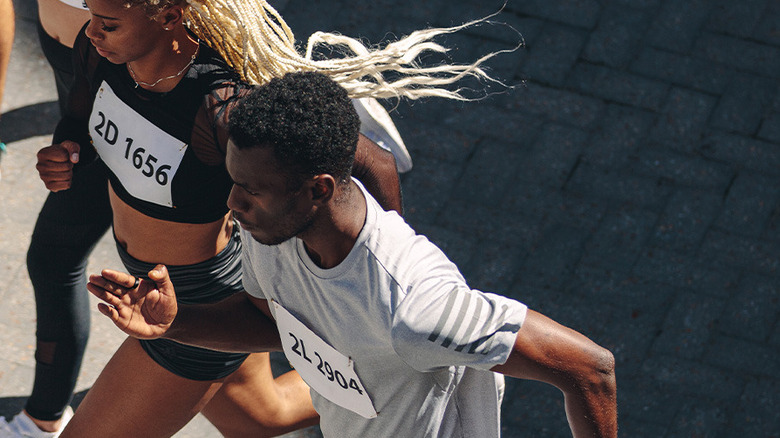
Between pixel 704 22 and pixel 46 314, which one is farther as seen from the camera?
pixel 704 22

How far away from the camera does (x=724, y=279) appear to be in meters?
3.80

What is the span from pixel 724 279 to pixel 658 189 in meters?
0.49

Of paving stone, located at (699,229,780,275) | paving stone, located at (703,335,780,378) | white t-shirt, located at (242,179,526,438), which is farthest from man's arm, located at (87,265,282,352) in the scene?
paving stone, located at (699,229,780,275)

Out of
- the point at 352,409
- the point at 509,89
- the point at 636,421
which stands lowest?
the point at 636,421

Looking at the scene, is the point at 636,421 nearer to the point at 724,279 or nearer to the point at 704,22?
the point at 724,279

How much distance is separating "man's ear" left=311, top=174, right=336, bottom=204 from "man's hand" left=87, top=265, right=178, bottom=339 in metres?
0.43

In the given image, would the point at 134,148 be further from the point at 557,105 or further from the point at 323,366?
the point at 557,105

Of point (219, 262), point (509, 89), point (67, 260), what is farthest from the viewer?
point (509, 89)

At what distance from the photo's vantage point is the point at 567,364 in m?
1.81

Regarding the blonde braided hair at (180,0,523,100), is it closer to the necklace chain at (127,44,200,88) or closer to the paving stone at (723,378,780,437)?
the necklace chain at (127,44,200,88)

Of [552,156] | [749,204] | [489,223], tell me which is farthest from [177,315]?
[749,204]

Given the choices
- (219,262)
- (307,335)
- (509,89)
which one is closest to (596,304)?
(509,89)

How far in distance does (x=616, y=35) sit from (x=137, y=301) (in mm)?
3185

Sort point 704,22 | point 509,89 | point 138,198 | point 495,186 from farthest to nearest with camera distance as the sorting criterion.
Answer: point 704,22, point 509,89, point 495,186, point 138,198
